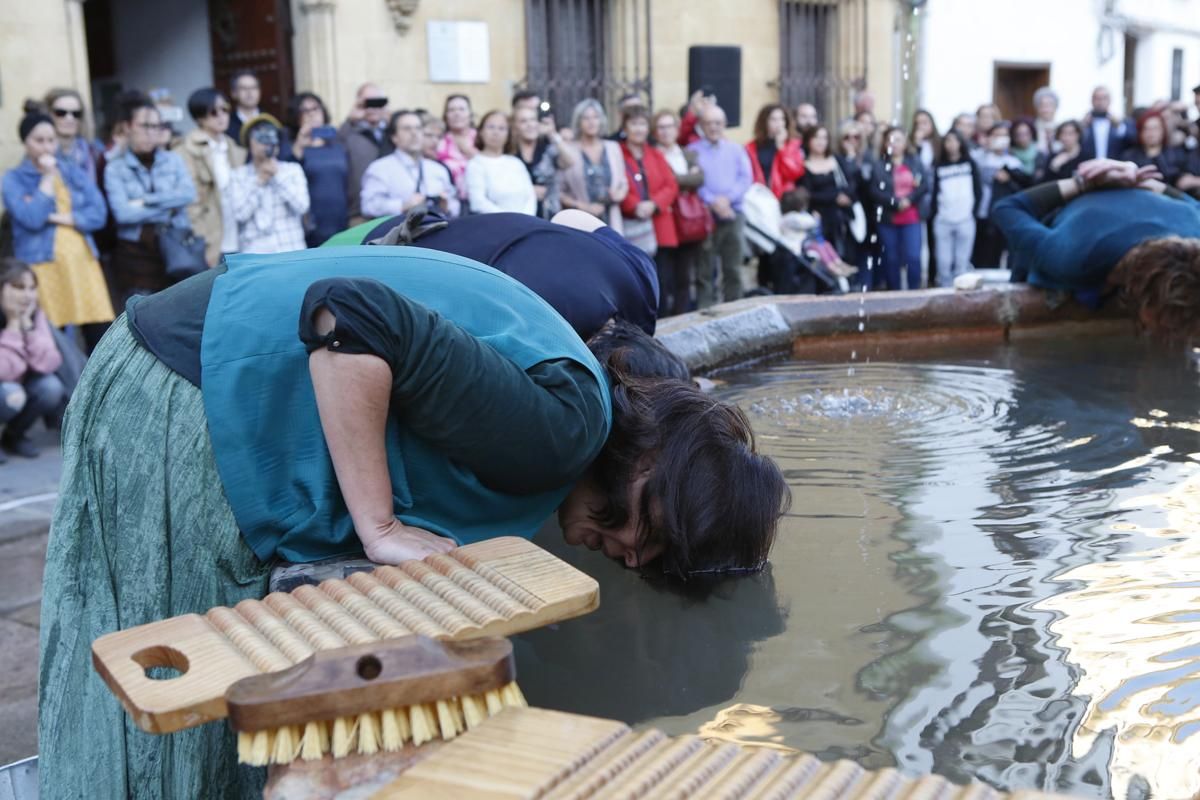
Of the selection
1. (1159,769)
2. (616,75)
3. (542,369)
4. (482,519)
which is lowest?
(1159,769)

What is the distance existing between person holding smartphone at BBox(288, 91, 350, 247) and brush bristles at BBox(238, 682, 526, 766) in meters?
6.53

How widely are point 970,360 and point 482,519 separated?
3.85 metres

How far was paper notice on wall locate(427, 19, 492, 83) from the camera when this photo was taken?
1140 centimetres

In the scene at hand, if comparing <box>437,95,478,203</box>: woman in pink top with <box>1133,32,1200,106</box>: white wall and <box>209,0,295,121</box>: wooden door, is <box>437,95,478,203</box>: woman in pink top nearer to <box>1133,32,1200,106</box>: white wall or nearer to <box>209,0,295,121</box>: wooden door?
<box>209,0,295,121</box>: wooden door

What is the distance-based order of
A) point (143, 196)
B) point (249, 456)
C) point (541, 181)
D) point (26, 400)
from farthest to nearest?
1. point (541, 181)
2. point (143, 196)
3. point (26, 400)
4. point (249, 456)

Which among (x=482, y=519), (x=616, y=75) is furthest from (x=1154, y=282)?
(x=616, y=75)

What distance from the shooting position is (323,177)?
7855 millimetres

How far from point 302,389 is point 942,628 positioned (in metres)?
1.29

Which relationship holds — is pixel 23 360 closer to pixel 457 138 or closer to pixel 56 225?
pixel 56 225

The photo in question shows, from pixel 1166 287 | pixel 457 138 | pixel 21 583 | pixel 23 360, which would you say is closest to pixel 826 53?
pixel 457 138

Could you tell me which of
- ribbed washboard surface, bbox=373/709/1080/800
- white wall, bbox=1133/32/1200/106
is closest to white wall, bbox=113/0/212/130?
ribbed washboard surface, bbox=373/709/1080/800

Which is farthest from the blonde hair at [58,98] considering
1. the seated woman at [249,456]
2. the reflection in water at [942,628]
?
the seated woman at [249,456]

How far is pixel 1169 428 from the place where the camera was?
4238 mm

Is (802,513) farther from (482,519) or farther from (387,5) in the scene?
(387,5)
